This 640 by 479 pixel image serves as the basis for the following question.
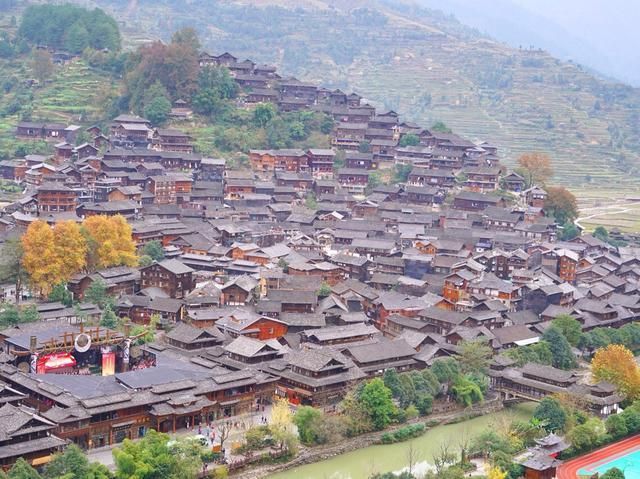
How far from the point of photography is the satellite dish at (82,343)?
81.0ft

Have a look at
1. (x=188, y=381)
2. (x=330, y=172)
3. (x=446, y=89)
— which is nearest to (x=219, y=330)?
(x=188, y=381)

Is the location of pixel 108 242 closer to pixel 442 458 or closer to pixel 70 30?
pixel 442 458

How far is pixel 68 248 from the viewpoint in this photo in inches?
1170

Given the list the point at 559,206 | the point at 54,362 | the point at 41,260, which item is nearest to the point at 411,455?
the point at 54,362

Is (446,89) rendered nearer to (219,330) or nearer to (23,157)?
(23,157)

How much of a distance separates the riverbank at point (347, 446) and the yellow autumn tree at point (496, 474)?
3.51 meters

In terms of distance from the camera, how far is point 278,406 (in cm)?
2231

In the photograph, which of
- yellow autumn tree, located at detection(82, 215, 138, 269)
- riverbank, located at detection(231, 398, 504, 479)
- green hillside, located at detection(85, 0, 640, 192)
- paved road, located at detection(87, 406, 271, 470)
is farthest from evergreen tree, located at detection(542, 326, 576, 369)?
green hillside, located at detection(85, 0, 640, 192)

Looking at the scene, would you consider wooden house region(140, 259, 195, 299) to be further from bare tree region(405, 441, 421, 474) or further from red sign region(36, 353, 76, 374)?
bare tree region(405, 441, 421, 474)

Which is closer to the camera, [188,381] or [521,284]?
[188,381]

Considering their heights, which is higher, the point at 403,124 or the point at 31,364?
the point at 403,124

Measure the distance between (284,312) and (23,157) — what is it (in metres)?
19.0

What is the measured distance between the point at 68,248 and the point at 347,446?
12.1m

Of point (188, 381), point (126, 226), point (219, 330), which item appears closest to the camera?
point (188, 381)
